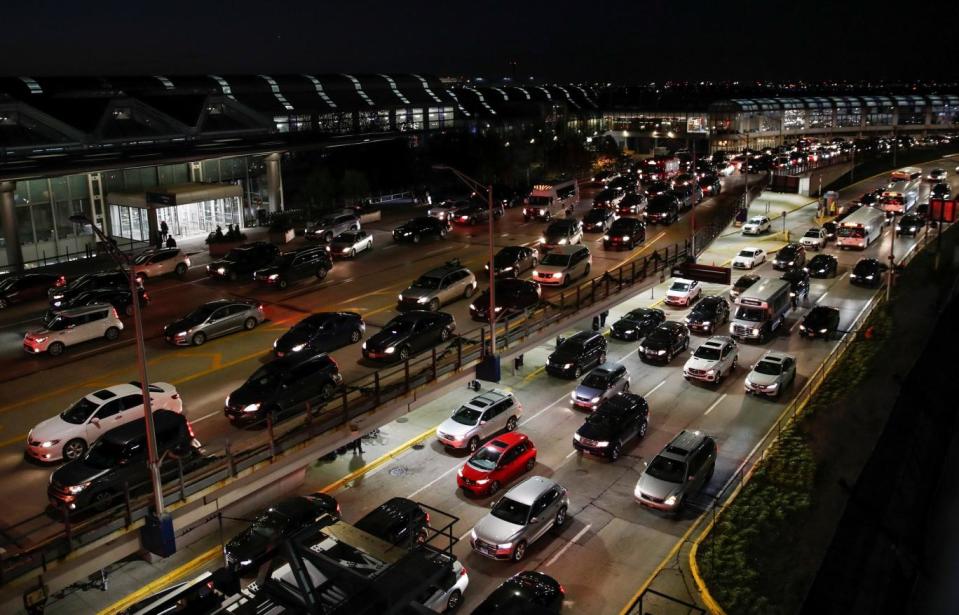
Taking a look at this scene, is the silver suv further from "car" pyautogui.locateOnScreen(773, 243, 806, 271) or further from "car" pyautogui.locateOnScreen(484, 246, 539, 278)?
"car" pyautogui.locateOnScreen(773, 243, 806, 271)

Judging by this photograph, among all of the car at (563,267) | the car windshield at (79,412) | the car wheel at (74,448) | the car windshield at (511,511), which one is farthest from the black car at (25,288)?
the car windshield at (511,511)

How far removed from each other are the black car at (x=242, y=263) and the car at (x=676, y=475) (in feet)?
69.4

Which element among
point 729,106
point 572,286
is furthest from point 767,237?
point 729,106

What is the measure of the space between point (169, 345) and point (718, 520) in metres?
18.5

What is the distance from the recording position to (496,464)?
23.5 metres

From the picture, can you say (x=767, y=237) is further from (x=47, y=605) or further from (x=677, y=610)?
(x=47, y=605)

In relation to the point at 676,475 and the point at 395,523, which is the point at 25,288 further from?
the point at 676,475

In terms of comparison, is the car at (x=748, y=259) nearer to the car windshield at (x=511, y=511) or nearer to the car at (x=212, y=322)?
the car at (x=212, y=322)

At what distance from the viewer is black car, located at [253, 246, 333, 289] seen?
3459 centimetres

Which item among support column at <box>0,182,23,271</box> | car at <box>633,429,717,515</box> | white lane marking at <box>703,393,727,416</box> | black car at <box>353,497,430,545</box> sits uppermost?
support column at <box>0,182,23,271</box>

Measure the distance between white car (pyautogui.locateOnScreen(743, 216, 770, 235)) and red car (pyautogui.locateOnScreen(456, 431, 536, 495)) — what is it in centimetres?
3803

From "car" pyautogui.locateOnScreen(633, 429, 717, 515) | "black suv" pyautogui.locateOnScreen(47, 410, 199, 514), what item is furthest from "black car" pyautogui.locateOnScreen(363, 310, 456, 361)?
"car" pyautogui.locateOnScreen(633, 429, 717, 515)

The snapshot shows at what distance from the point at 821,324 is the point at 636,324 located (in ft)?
27.2

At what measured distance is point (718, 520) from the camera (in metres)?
21.0
